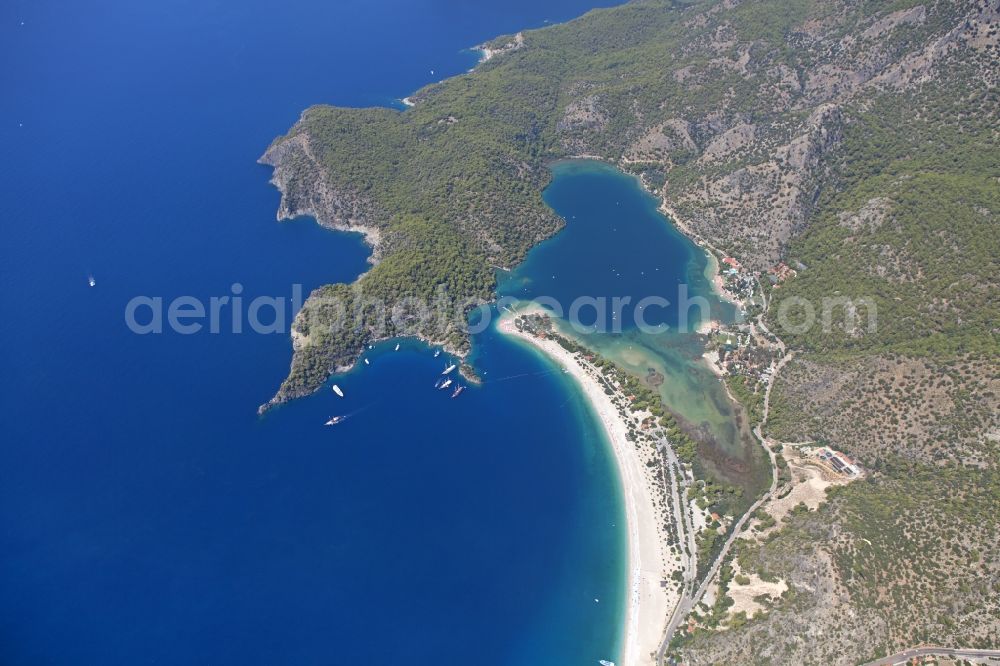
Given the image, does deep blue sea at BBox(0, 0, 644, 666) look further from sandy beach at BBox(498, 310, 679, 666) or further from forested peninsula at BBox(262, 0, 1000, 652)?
forested peninsula at BBox(262, 0, 1000, 652)

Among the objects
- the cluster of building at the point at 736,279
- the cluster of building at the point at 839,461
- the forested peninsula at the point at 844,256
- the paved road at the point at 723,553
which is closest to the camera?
the forested peninsula at the point at 844,256

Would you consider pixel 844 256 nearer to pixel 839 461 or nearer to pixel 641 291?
pixel 641 291

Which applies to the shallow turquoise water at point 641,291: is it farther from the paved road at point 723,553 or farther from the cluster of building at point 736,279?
the cluster of building at point 736,279

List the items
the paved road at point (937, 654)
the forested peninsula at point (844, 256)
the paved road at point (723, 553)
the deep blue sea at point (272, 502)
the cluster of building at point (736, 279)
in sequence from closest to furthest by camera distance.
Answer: the paved road at point (937, 654), the forested peninsula at point (844, 256), the paved road at point (723, 553), the deep blue sea at point (272, 502), the cluster of building at point (736, 279)

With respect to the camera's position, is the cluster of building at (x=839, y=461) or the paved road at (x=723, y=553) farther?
the cluster of building at (x=839, y=461)

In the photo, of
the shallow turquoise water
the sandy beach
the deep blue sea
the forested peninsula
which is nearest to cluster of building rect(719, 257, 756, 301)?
the forested peninsula

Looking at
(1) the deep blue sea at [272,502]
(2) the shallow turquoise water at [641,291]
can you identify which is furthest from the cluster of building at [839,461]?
(1) the deep blue sea at [272,502]
